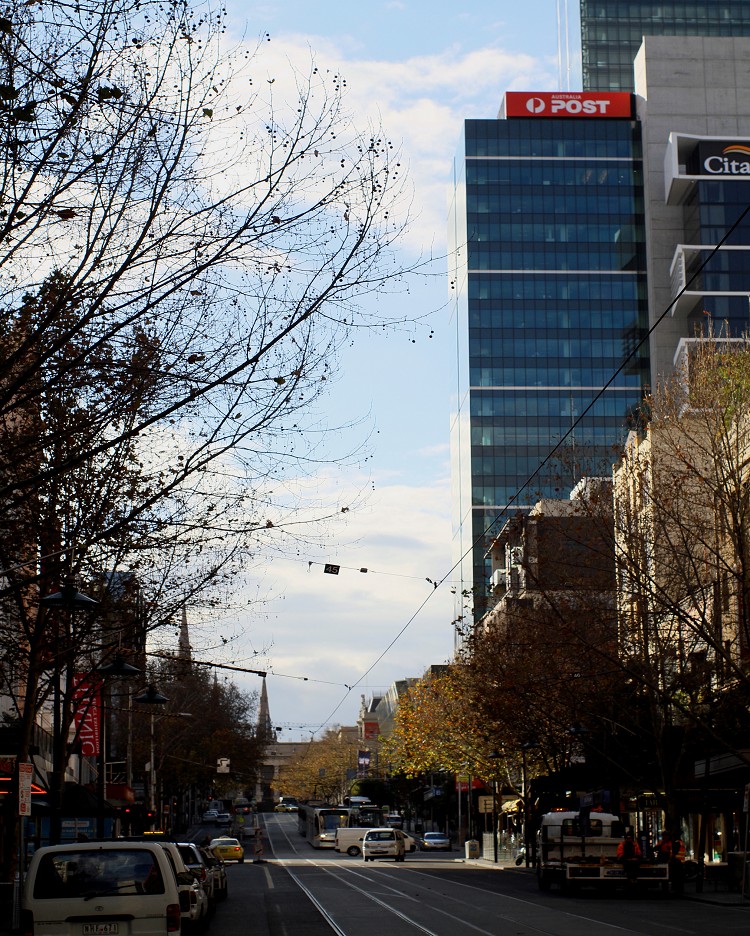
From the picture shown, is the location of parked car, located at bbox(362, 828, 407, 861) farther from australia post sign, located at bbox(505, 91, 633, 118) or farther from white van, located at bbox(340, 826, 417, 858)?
australia post sign, located at bbox(505, 91, 633, 118)

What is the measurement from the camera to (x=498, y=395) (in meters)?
135

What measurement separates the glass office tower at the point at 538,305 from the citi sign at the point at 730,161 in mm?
15611

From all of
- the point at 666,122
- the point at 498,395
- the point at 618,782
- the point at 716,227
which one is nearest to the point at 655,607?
the point at 618,782

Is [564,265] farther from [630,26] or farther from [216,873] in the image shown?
[216,873]

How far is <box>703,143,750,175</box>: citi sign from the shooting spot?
390ft

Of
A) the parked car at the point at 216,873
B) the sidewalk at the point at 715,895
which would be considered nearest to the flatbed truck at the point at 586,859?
the sidewalk at the point at 715,895

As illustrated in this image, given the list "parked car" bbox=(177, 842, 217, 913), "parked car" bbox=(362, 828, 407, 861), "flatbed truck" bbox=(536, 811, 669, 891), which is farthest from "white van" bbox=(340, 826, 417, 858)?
"parked car" bbox=(177, 842, 217, 913)

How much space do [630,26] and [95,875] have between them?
16536 centimetres

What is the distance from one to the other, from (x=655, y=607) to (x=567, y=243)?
10501 centimetres

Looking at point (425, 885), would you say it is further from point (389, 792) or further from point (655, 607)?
point (389, 792)

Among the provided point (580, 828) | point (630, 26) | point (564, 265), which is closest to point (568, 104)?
point (564, 265)

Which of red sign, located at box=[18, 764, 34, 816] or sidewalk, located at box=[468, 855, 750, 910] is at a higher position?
red sign, located at box=[18, 764, 34, 816]

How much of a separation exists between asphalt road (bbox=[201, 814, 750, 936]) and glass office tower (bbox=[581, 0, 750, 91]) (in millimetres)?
137192

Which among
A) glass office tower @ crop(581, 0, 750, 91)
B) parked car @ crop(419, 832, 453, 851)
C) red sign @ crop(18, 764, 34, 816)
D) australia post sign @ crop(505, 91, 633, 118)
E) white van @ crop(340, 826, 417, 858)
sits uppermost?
glass office tower @ crop(581, 0, 750, 91)
